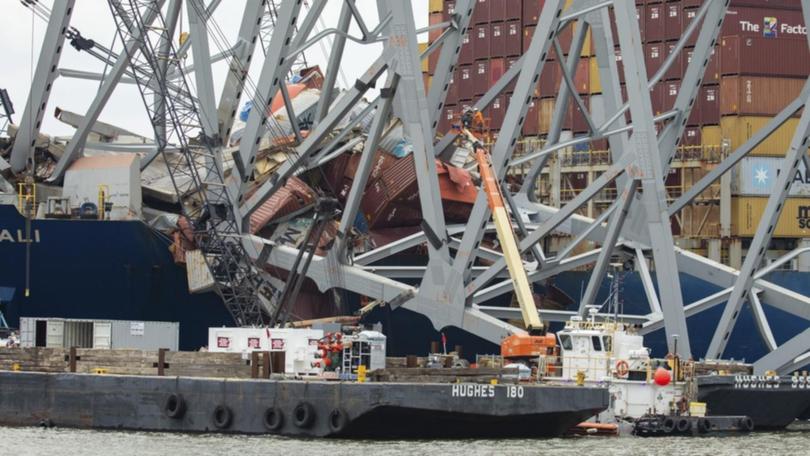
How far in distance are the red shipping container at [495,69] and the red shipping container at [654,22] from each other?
6.68 m

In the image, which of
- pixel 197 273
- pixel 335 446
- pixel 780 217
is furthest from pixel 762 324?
pixel 335 446

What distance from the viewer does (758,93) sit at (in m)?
77.9

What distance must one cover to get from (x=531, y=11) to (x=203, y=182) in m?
23.5

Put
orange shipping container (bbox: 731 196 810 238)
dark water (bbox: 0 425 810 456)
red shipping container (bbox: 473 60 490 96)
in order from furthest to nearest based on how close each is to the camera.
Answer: red shipping container (bbox: 473 60 490 96)
orange shipping container (bbox: 731 196 810 238)
dark water (bbox: 0 425 810 456)

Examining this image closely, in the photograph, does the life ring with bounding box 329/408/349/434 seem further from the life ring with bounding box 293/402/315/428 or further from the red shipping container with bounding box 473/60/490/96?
the red shipping container with bounding box 473/60/490/96

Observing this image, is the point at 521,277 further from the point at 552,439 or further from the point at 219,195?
the point at 219,195

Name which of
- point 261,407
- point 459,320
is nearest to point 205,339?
point 459,320

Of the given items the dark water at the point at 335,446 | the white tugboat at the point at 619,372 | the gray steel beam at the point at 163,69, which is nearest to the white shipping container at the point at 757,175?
the gray steel beam at the point at 163,69

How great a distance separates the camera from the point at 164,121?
65438mm

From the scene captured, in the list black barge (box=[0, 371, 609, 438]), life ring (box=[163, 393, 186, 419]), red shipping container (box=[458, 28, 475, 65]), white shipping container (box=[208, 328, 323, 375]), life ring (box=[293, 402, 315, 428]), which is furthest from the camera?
red shipping container (box=[458, 28, 475, 65])

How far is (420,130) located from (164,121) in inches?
405

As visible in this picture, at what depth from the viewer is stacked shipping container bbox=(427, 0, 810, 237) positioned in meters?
78.0

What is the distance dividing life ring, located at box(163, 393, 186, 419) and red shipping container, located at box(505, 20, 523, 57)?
1563 inches

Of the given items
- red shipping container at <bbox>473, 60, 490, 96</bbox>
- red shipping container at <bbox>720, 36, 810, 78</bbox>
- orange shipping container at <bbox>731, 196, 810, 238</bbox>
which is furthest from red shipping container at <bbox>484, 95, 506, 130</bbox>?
orange shipping container at <bbox>731, 196, 810, 238</bbox>
